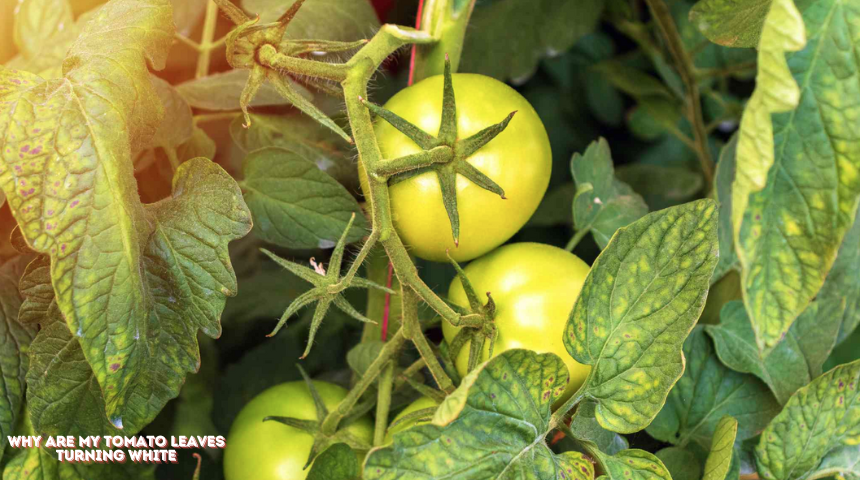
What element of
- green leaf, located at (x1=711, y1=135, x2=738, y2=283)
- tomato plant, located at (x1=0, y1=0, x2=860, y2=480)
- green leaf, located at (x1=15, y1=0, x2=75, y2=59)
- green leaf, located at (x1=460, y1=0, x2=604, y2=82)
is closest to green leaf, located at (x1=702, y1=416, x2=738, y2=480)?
tomato plant, located at (x1=0, y1=0, x2=860, y2=480)

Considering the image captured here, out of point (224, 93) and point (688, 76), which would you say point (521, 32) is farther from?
point (224, 93)

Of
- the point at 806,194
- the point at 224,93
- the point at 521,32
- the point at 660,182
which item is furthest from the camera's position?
the point at 660,182

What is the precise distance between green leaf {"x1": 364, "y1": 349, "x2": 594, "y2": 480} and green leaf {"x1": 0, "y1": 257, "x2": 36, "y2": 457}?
0.73 ft

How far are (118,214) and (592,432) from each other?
0.85 ft

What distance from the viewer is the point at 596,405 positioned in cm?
35

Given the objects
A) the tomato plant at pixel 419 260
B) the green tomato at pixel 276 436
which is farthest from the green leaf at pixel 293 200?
the green tomato at pixel 276 436

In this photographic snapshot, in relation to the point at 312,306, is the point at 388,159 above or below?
above

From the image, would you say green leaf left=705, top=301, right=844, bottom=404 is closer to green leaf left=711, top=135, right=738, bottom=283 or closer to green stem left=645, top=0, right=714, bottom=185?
green leaf left=711, top=135, right=738, bottom=283

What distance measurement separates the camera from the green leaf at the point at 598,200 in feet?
1.53

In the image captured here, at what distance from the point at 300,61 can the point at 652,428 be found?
0.30m

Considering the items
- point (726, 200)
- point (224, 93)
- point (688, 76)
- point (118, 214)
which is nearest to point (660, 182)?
point (688, 76)

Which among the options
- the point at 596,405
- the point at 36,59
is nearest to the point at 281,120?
the point at 36,59

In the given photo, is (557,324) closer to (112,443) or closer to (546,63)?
(112,443)

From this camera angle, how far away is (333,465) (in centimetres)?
35
